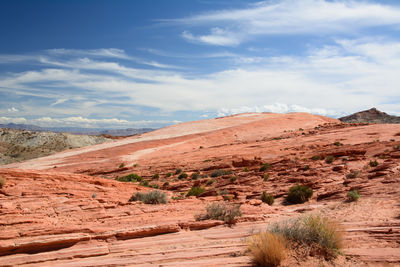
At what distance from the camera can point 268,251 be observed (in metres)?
5.46

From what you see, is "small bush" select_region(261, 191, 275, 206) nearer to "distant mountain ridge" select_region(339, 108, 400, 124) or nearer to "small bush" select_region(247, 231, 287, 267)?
"small bush" select_region(247, 231, 287, 267)

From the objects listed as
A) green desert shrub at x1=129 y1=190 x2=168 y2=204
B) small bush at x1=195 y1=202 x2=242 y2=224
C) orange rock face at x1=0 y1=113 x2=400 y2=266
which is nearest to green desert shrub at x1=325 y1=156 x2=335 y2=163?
orange rock face at x1=0 y1=113 x2=400 y2=266

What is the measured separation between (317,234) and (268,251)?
153 centimetres

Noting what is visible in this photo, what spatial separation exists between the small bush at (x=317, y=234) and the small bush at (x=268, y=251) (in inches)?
24.0

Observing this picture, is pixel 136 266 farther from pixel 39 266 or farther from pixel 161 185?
pixel 161 185

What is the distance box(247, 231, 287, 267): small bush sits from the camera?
5430mm

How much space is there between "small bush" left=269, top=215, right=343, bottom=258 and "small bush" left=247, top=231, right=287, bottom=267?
2.00 feet

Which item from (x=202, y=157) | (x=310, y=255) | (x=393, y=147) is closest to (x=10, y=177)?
(x=310, y=255)

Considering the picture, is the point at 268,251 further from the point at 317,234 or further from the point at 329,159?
the point at 329,159

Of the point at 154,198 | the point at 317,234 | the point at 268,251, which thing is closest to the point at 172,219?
the point at 154,198

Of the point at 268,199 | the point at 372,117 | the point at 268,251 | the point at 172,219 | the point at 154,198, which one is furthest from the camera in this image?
the point at 372,117

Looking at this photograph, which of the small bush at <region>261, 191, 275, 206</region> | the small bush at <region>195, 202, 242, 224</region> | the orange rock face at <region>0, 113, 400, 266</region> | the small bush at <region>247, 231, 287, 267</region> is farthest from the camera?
the small bush at <region>261, 191, 275, 206</region>

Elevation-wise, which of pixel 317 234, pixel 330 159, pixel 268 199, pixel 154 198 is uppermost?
pixel 154 198

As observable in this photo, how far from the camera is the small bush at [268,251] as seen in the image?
214 inches
